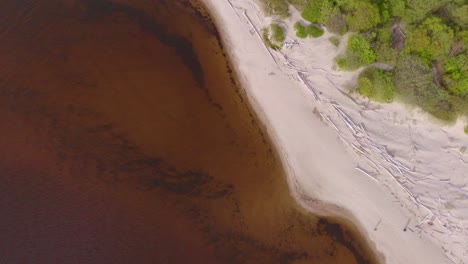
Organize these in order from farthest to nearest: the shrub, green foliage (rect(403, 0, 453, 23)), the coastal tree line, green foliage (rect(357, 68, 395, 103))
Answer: the shrub
green foliage (rect(357, 68, 395, 103))
green foliage (rect(403, 0, 453, 23))
the coastal tree line

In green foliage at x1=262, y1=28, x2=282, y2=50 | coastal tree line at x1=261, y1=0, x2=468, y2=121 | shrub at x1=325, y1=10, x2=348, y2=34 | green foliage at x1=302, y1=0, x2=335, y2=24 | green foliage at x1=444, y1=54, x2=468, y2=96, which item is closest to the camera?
green foliage at x1=444, y1=54, x2=468, y2=96

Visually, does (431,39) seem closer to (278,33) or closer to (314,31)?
(314,31)

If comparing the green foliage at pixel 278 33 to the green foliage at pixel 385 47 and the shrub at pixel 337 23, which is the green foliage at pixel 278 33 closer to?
the shrub at pixel 337 23

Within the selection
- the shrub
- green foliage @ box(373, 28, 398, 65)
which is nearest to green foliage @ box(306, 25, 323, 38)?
the shrub

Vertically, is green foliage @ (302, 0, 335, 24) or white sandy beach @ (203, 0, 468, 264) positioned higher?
green foliage @ (302, 0, 335, 24)

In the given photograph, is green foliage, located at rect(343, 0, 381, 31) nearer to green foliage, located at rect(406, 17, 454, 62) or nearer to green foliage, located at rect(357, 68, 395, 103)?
green foliage, located at rect(406, 17, 454, 62)

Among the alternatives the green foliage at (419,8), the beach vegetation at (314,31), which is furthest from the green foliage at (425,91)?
the beach vegetation at (314,31)

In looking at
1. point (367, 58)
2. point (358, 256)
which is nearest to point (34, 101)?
point (367, 58)
